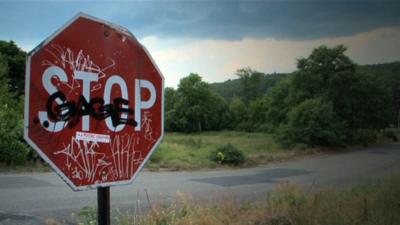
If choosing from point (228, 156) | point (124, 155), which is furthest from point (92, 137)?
point (228, 156)

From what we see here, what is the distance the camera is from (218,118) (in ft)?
293

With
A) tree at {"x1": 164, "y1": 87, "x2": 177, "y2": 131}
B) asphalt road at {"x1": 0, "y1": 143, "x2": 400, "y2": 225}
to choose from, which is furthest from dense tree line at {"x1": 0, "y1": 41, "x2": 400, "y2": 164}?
tree at {"x1": 164, "y1": 87, "x2": 177, "y2": 131}

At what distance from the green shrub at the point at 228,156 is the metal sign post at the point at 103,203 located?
18.6 metres

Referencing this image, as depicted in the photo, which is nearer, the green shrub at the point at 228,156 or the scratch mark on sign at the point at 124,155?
the scratch mark on sign at the point at 124,155

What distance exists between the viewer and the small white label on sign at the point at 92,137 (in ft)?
6.68

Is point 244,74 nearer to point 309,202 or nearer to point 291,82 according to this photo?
point 291,82

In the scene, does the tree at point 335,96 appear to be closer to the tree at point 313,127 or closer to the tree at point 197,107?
the tree at point 313,127

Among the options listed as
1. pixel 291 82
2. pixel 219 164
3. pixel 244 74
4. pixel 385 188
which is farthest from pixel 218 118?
pixel 385 188

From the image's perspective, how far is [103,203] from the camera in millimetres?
2264

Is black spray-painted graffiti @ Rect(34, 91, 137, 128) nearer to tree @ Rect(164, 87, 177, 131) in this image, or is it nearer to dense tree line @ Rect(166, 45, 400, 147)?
dense tree line @ Rect(166, 45, 400, 147)

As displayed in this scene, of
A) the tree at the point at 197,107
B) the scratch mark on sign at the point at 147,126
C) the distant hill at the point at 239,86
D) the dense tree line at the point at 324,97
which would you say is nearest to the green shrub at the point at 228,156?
the dense tree line at the point at 324,97

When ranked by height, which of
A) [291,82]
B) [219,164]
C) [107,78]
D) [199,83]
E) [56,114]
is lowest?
[219,164]

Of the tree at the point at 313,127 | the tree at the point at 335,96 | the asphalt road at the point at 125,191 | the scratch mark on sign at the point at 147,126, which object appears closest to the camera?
the scratch mark on sign at the point at 147,126

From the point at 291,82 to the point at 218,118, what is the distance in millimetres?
49248
